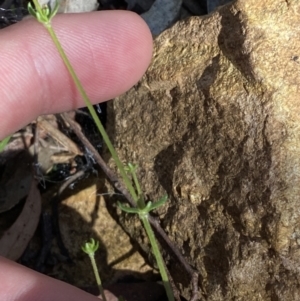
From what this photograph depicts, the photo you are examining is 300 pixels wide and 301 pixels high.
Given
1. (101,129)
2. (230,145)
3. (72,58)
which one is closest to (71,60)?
(72,58)

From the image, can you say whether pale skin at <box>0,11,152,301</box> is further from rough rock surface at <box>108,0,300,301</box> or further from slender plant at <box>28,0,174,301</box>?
slender plant at <box>28,0,174,301</box>

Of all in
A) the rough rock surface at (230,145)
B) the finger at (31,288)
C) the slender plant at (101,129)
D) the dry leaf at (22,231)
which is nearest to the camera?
the slender plant at (101,129)

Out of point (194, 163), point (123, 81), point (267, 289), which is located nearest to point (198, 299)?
point (267, 289)

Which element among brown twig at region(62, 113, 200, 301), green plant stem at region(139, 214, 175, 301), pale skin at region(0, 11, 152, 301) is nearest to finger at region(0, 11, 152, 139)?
pale skin at region(0, 11, 152, 301)

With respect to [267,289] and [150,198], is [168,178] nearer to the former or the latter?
[150,198]

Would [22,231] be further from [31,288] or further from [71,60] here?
[71,60]

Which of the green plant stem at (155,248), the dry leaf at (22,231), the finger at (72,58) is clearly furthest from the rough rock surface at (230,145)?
the dry leaf at (22,231)

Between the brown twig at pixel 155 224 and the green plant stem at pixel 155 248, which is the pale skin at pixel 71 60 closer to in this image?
the brown twig at pixel 155 224
